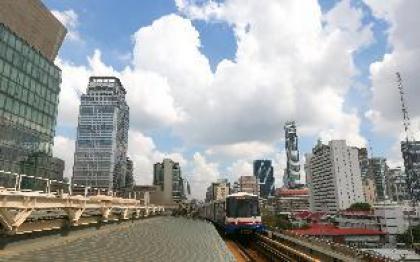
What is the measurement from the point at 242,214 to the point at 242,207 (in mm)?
721

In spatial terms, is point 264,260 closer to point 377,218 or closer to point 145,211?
point 145,211

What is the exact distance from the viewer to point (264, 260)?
79.3 ft

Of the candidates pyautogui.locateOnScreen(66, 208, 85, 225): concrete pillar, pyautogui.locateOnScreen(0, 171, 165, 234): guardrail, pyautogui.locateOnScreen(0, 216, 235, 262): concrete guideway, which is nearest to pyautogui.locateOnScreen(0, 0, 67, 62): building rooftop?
pyautogui.locateOnScreen(0, 171, 165, 234): guardrail

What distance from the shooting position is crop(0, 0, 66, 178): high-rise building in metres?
68.1

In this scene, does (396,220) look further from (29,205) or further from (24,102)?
(29,205)

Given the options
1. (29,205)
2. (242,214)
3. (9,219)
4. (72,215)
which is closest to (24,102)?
(242,214)

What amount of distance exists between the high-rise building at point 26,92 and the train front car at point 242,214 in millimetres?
47190

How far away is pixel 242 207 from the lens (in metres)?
33.9

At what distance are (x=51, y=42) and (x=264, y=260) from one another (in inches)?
3487

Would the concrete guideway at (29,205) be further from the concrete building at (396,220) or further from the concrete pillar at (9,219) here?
the concrete building at (396,220)

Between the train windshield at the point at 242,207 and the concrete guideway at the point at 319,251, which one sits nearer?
the concrete guideway at the point at 319,251

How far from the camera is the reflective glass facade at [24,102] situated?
6744cm

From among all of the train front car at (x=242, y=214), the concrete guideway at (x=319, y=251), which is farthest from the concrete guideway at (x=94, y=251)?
the train front car at (x=242, y=214)

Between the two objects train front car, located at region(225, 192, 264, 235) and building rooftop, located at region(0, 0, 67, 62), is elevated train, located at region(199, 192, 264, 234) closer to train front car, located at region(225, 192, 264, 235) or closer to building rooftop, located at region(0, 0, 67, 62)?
train front car, located at region(225, 192, 264, 235)
